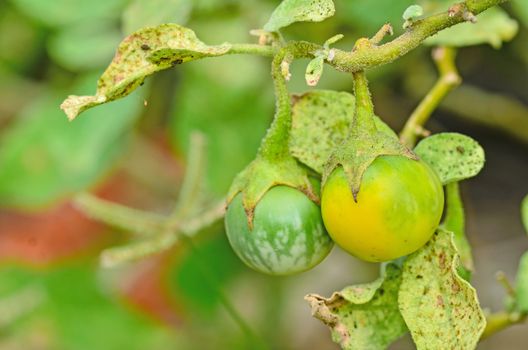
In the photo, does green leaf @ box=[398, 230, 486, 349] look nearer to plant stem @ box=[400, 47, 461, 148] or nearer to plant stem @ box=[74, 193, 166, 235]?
plant stem @ box=[400, 47, 461, 148]

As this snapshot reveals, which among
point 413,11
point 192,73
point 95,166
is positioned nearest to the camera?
point 413,11

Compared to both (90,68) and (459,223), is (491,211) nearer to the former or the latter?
(90,68)

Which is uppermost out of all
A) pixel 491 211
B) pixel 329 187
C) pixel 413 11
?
pixel 413 11

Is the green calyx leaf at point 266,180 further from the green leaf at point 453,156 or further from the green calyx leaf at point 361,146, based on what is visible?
the green leaf at point 453,156

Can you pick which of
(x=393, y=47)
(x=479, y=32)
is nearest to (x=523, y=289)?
(x=479, y=32)

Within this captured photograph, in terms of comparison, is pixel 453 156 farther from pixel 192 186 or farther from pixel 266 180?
pixel 192 186

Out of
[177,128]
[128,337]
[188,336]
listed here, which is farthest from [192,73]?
[188,336]
